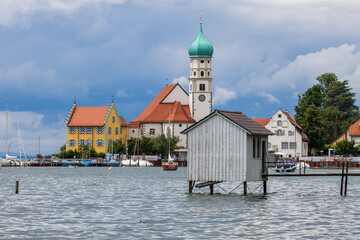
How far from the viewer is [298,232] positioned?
3628 centimetres

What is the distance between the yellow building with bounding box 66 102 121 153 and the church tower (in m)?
21.0

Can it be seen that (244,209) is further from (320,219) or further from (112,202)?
(112,202)

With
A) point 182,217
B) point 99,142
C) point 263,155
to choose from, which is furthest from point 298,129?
point 182,217

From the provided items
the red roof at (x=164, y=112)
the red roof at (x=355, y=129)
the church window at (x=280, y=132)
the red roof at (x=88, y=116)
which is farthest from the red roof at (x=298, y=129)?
the red roof at (x=88, y=116)

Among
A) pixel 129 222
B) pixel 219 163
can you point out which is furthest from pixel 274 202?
pixel 129 222

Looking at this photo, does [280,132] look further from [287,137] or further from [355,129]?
[355,129]

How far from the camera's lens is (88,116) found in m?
188

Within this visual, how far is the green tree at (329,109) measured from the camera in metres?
172

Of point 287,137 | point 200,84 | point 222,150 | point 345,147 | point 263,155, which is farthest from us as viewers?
point 200,84

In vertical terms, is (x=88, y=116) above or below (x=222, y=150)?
above

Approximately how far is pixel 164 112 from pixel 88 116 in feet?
63.8

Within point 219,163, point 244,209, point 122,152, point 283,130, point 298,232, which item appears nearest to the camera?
point 298,232

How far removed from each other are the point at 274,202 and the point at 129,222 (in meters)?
15.6

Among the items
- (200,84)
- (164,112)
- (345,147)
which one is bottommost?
(345,147)
